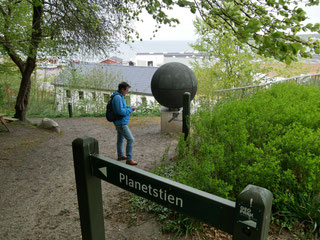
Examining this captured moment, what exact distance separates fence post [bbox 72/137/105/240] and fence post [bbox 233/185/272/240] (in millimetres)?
1121

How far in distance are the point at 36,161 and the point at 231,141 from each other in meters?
5.21

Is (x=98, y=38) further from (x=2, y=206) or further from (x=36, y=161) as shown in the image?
(x=2, y=206)

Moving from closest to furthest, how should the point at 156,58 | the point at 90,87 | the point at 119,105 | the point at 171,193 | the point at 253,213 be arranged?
1. the point at 253,213
2. the point at 171,193
3. the point at 119,105
4. the point at 90,87
5. the point at 156,58

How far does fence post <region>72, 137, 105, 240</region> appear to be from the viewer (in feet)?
6.37

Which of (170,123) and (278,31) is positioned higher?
(278,31)

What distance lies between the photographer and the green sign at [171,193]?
4.52 feet

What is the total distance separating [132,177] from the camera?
5.78 ft

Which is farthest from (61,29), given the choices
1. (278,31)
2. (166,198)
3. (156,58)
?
(156,58)

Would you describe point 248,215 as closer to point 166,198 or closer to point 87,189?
point 166,198

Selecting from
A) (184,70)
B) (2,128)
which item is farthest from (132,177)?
(2,128)

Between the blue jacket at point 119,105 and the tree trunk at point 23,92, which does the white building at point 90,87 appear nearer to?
the tree trunk at point 23,92

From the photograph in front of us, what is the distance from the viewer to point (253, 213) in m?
1.26

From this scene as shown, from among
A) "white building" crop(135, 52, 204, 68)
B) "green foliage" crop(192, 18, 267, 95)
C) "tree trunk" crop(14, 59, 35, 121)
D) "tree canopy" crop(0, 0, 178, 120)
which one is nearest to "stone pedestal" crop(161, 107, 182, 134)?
"tree canopy" crop(0, 0, 178, 120)

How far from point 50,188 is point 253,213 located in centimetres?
493
